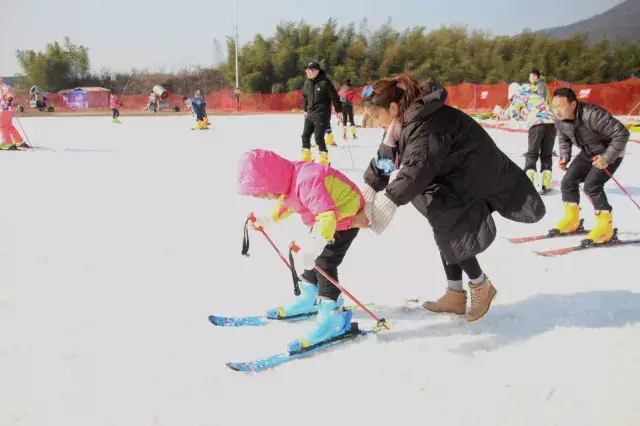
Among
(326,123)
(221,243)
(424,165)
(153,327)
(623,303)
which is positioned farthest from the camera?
(326,123)

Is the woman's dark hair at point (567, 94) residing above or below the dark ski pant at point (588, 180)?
above

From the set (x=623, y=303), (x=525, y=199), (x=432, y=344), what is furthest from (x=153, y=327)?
(x=623, y=303)

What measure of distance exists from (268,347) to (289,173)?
91cm

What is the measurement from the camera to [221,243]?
4199mm

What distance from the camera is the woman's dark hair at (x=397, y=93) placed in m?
2.40

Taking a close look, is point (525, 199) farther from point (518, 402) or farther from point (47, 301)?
point (47, 301)

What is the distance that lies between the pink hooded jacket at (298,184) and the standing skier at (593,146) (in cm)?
252

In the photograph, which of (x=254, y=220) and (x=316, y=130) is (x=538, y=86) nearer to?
(x=316, y=130)

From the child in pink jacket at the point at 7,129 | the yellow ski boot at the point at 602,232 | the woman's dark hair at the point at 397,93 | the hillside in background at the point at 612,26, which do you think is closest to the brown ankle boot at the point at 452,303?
the woman's dark hair at the point at 397,93

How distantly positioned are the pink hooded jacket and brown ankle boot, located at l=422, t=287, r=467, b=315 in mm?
861

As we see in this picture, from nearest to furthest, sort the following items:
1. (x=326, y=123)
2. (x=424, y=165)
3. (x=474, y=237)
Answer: (x=424, y=165) → (x=474, y=237) → (x=326, y=123)

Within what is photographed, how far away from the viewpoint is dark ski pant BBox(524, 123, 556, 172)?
606cm

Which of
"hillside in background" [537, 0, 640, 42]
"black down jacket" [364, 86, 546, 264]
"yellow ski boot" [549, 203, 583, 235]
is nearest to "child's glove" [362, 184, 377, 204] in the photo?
"black down jacket" [364, 86, 546, 264]

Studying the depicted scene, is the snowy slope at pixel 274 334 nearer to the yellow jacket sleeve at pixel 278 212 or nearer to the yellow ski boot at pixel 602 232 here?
the yellow ski boot at pixel 602 232
